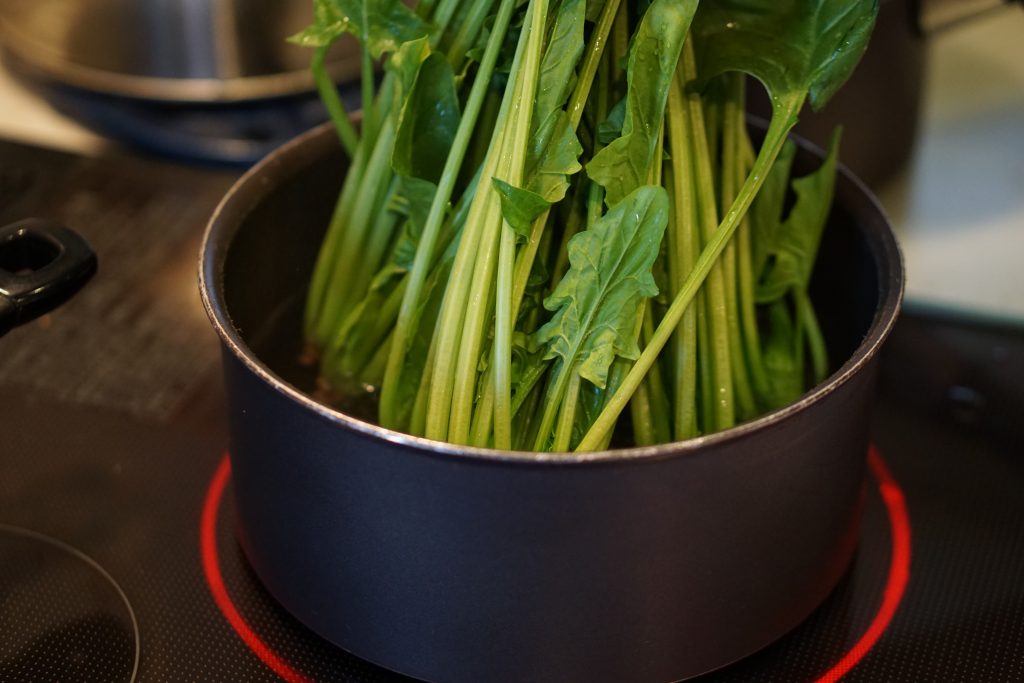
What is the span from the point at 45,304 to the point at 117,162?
46 centimetres

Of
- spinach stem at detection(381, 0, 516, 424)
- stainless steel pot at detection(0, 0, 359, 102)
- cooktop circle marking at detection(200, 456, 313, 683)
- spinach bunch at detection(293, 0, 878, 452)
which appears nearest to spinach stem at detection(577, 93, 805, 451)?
spinach bunch at detection(293, 0, 878, 452)

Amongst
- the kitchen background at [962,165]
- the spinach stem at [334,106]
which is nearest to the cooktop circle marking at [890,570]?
the kitchen background at [962,165]

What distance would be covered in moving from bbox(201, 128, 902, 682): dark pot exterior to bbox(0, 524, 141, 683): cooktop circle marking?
83 mm

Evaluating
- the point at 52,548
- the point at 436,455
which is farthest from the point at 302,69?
the point at 436,455

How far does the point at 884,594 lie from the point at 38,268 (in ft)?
1.76

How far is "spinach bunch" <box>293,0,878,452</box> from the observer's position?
54 cm

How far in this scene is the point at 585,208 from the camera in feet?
1.95

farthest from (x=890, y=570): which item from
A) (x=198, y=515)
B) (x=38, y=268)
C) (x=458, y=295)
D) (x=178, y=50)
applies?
(x=178, y=50)

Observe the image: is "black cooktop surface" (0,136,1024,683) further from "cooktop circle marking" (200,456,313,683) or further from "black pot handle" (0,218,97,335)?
"black pot handle" (0,218,97,335)

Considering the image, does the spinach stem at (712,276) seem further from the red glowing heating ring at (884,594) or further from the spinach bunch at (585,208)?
the red glowing heating ring at (884,594)

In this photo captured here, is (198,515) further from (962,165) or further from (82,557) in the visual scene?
(962,165)

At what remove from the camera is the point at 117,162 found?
40.6 inches

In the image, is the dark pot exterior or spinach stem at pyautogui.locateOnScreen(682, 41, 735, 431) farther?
spinach stem at pyautogui.locateOnScreen(682, 41, 735, 431)

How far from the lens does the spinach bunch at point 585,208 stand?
542 mm
